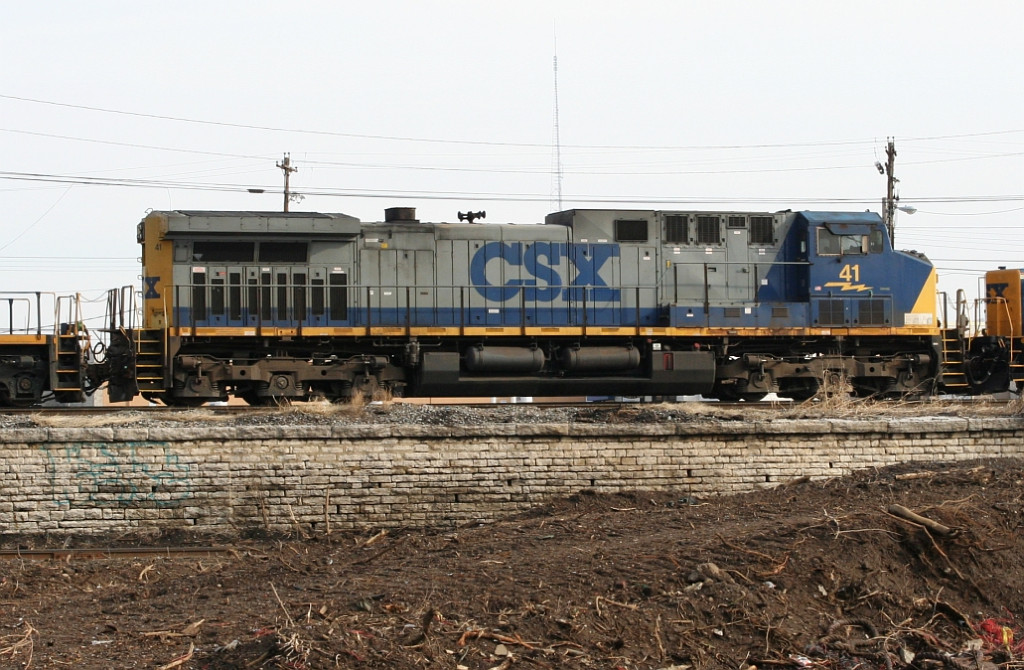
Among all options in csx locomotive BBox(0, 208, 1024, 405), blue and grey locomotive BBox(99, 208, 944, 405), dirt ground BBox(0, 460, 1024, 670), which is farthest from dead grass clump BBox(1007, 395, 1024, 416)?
dirt ground BBox(0, 460, 1024, 670)

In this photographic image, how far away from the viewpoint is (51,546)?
35.9 ft

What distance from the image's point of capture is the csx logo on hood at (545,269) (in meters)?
17.7

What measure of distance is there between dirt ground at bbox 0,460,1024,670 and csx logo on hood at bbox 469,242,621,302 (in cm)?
846

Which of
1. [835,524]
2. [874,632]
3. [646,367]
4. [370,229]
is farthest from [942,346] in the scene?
[874,632]

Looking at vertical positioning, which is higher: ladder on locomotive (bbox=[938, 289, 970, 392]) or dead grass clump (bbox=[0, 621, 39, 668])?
ladder on locomotive (bbox=[938, 289, 970, 392])

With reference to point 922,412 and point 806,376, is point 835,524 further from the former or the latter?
point 806,376

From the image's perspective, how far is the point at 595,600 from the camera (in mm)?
6918

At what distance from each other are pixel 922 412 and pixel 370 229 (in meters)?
9.34

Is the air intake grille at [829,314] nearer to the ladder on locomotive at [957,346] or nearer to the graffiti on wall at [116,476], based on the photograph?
the ladder on locomotive at [957,346]

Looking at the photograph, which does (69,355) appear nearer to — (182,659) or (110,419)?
(110,419)

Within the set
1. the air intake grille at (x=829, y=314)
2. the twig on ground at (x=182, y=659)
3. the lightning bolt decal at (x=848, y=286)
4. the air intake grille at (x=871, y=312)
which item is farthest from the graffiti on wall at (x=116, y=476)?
the air intake grille at (x=871, y=312)

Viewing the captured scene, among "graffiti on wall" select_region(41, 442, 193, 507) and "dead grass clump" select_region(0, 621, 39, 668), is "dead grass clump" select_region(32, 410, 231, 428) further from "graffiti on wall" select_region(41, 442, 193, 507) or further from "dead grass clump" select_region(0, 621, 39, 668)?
"dead grass clump" select_region(0, 621, 39, 668)

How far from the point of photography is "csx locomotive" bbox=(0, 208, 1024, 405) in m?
16.6

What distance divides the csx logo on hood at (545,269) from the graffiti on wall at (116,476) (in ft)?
24.3
